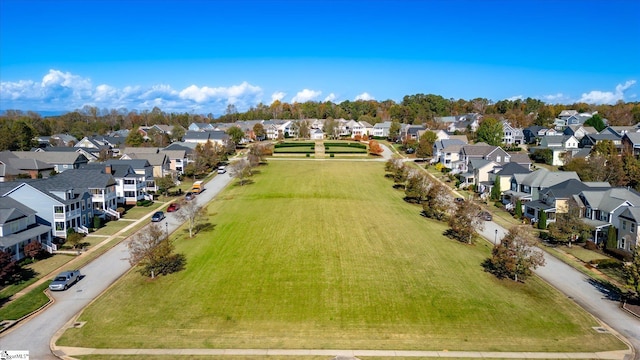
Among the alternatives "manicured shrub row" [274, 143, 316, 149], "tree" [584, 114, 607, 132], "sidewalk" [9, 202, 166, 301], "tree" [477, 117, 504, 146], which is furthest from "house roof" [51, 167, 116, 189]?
"tree" [584, 114, 607, 132]

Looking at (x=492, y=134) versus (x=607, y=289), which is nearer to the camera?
(x=607, y=289)

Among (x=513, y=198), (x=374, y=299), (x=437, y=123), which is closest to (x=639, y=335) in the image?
(x=374, y=299)

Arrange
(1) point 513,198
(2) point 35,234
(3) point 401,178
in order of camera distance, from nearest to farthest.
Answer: (2) point 35,234
(1) point 513,198
(3) point 401,178

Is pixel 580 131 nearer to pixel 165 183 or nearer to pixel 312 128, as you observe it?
pixel 312 128

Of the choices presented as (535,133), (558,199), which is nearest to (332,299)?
(558,199)

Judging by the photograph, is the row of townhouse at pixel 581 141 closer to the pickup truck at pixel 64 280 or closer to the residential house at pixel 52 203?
the residential house at pixel 52 203

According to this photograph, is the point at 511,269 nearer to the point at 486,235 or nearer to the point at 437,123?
the point at 486,235

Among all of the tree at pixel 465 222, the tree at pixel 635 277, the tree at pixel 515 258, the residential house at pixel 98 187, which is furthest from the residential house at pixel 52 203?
the tree at pixel 635 277
